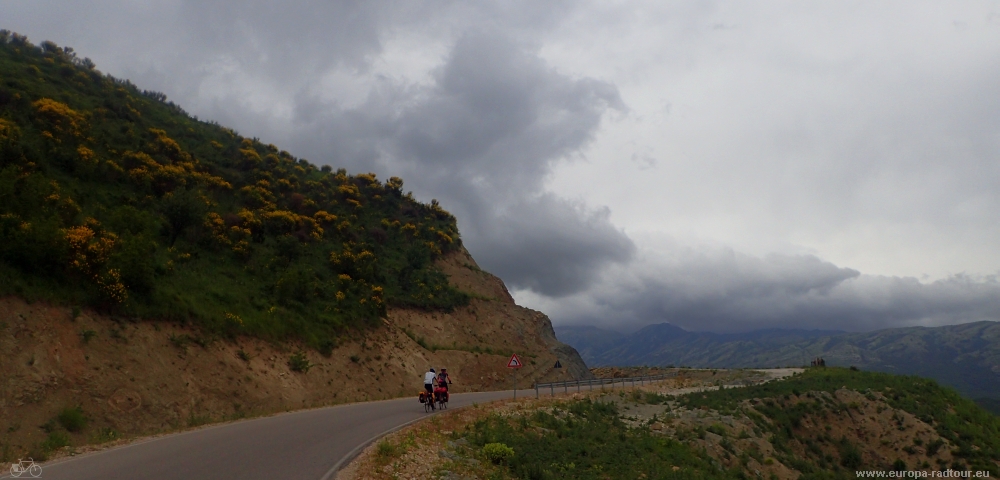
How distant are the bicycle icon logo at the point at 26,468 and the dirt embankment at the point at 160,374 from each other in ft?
2.61

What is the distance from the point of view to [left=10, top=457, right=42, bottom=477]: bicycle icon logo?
34.8 ft

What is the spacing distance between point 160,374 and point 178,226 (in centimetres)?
1502

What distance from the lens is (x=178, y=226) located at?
3406 cm

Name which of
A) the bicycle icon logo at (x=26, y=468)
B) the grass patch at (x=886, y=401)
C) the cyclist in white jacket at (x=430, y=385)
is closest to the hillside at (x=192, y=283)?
the bicycle icon logo at (x=26, y=468)

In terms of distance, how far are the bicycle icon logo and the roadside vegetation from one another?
10.3 meters

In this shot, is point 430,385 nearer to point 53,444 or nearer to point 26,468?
point 53,444

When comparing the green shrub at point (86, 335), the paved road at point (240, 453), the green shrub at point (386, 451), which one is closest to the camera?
the paved road at point (240, 453)

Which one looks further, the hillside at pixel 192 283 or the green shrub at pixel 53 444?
the hillside at pixel 192 283

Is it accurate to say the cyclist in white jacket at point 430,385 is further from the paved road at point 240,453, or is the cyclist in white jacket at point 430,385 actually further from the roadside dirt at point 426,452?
the paved road at point 240,453

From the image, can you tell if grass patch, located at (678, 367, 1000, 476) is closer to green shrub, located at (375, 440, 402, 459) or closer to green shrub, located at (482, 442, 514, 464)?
green shrub, located at (482, 442, 514, 464)

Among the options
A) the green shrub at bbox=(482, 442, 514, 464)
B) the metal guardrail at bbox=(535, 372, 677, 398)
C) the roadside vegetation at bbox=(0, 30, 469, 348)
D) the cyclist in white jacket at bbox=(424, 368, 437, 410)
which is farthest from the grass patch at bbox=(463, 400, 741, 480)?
→ the roadside vegetation at bbox=(0, 30, 469, 348)

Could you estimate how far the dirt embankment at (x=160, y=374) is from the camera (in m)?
17.3

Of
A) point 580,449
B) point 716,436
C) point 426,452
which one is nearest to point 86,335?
point 426,452

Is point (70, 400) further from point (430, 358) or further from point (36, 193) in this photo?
point (430, 358)
